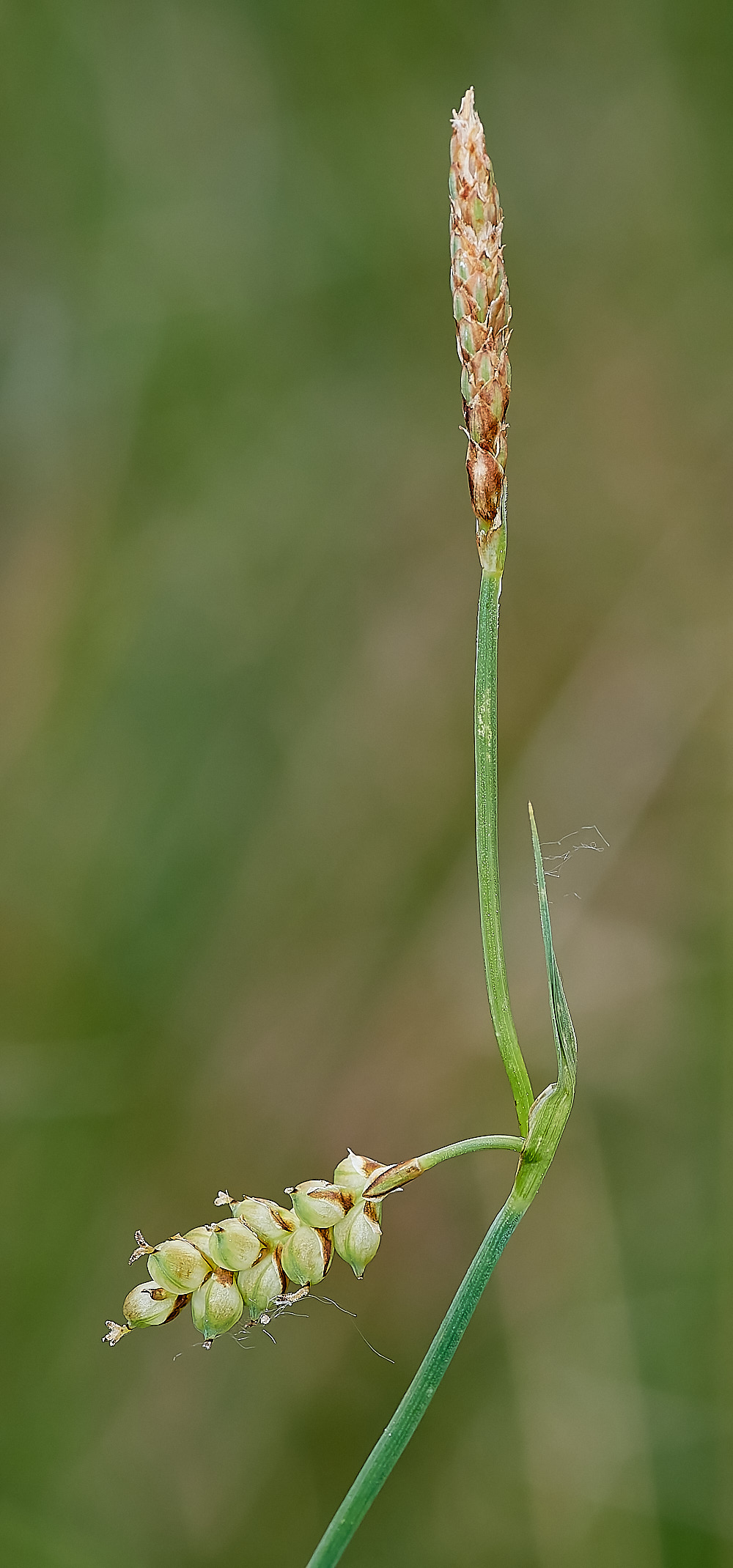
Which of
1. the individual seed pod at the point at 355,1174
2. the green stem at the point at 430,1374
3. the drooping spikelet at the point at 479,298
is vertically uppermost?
the drooping spikelet at the point at 479,298

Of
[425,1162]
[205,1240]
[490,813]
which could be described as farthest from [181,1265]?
[490,813]

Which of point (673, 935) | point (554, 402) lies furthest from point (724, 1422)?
point (554, 402)

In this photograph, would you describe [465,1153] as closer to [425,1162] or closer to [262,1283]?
[425,1162]

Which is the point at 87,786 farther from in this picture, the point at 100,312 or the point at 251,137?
the point at 251,137

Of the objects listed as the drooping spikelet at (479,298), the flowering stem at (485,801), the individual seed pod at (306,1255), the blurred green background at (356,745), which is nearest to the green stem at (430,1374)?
the flowering stem at (485,801)

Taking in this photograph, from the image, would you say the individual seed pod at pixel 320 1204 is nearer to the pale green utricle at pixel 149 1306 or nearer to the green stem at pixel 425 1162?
the green stem at pixel 425 1162

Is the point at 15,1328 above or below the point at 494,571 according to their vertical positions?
below

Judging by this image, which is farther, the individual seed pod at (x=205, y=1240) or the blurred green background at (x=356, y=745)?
the blurred green background at (x=356, y=745)
